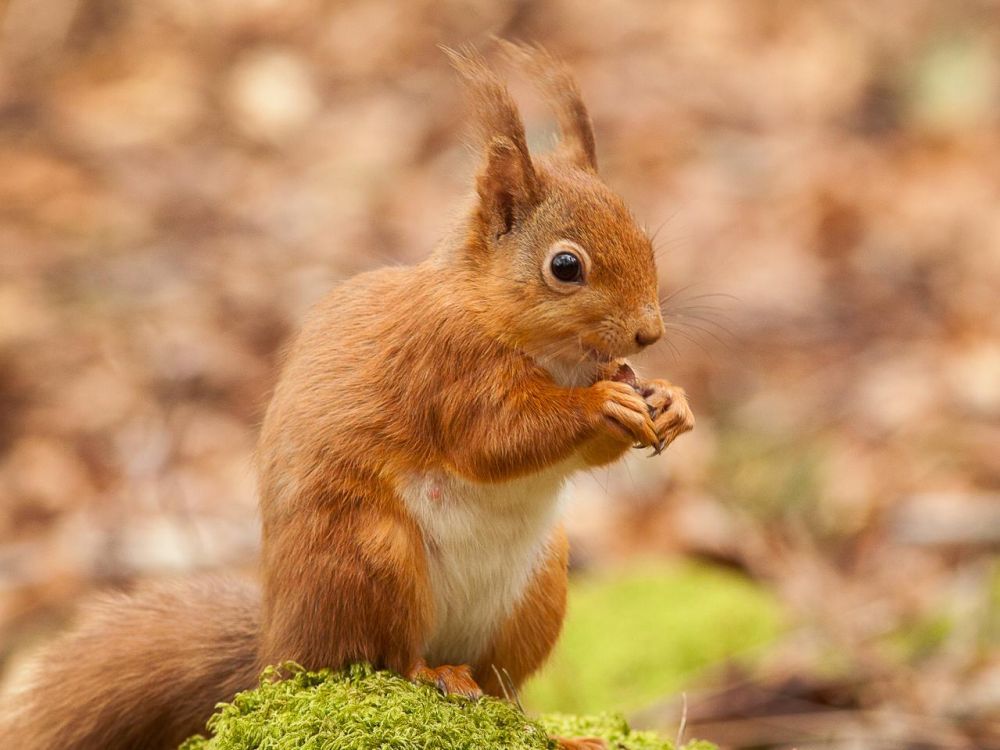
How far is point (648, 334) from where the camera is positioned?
2896mm

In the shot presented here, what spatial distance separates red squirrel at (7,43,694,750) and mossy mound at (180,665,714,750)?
0.18 ft

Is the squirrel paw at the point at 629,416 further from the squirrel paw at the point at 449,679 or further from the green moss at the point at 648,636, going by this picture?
the green moss at the point at 648,636

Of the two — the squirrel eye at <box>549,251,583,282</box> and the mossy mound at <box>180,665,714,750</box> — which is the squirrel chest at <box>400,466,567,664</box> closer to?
the mossy mound at <box>180,665,714,750</box>

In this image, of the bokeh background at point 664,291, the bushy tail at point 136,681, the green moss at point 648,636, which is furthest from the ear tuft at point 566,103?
the green moss at point 648,636

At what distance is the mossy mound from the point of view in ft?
8.62

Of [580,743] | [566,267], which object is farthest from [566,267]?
[580,743]

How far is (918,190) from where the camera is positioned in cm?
965

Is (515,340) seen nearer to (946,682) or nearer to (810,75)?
(946,682)

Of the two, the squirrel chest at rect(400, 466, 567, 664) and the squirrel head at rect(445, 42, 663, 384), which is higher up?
the squirrel head at rect(445, 42, 663, 384)

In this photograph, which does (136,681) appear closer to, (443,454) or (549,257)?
(443,454)

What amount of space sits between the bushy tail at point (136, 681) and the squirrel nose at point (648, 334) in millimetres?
1156

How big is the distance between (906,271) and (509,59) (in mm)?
6309

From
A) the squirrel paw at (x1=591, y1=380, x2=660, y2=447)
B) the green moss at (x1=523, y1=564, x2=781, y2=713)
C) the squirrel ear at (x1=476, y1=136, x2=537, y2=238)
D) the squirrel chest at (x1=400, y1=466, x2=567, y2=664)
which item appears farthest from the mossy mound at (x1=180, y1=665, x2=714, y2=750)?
the green moss at (x1=523, y1=564, x2=781, y2=713)

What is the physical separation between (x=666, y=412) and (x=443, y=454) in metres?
0.48
